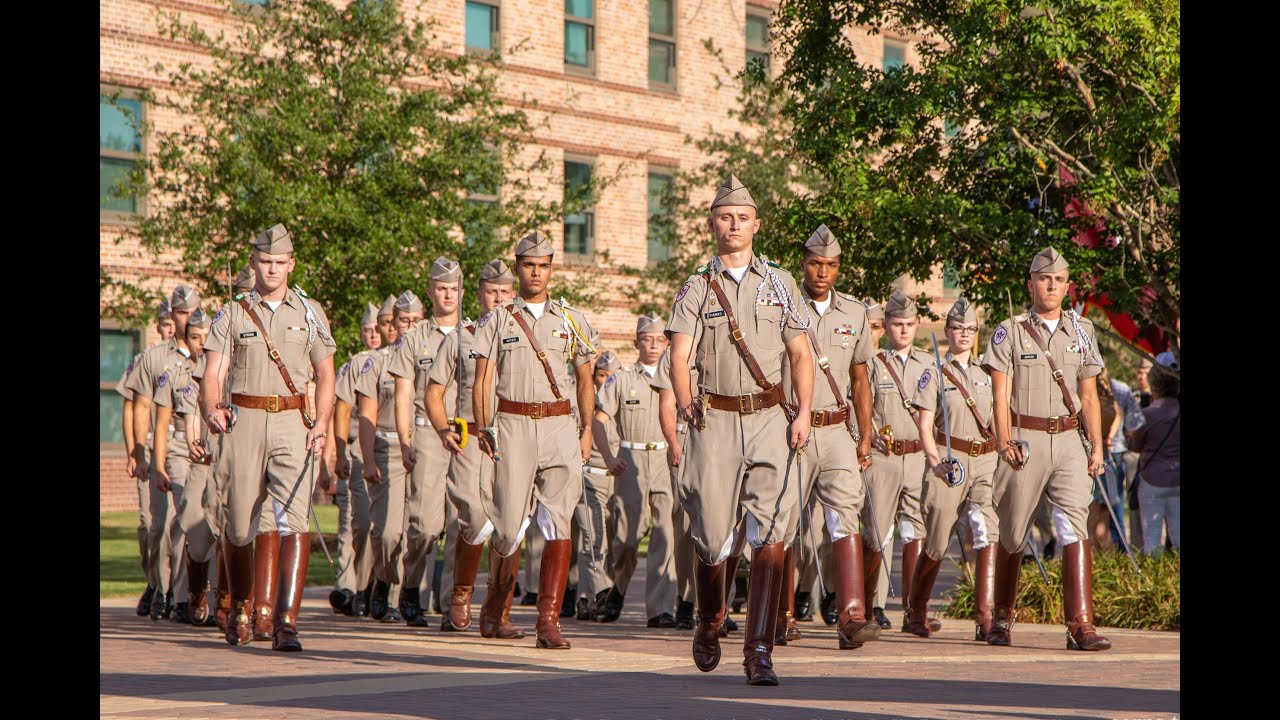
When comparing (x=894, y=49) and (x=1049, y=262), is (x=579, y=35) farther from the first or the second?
(x=1049, y=262)

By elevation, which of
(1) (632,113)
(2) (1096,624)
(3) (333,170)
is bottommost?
(2) (1096,624)

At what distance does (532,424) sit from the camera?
1124 cm

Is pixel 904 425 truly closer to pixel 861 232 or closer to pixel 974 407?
pixel 974 407

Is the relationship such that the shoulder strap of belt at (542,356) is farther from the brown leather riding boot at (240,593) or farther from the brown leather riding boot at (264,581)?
the brown leather riding boot at (240,593)

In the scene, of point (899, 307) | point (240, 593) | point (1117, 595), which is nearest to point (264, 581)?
point (240, 593)

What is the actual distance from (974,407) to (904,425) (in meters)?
0.50

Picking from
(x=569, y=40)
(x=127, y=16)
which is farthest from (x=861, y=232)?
(x=569, y=40)

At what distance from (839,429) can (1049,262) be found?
1802 millimetres

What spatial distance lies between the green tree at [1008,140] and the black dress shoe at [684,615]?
329 cm

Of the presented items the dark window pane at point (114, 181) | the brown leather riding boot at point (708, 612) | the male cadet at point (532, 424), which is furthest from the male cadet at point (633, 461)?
the dark window pane at point (114, 181)

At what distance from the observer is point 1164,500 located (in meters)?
16.3

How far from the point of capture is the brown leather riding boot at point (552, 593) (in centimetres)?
1104

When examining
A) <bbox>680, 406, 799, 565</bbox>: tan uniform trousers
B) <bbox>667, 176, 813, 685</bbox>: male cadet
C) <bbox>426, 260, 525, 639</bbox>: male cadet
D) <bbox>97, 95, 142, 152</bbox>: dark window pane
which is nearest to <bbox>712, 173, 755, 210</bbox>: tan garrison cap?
<bbox>667, 176, 813, 685</bbox>: male cadet
